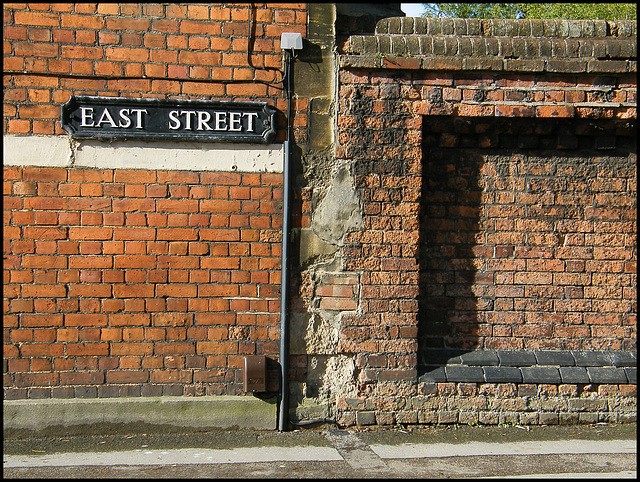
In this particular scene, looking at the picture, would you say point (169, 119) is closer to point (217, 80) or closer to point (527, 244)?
point (217, 80)

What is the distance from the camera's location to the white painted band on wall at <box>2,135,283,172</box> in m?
4.04

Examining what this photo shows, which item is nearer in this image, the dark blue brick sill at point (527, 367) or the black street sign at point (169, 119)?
the black street sign at point (169, 119)

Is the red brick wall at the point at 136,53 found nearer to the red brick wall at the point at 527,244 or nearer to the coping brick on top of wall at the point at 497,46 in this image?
the coping brick on top of wall at the point at 497,46

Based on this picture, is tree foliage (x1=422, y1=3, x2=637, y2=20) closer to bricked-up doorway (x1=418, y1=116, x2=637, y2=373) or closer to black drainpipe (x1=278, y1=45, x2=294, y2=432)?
bricked-up doorway (x1=418, y1=116, x2=637, y2=373)

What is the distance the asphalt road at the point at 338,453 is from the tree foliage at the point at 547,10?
7.45 m

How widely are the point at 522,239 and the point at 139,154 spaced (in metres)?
2.94

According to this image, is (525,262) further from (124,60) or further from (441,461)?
(124,60)

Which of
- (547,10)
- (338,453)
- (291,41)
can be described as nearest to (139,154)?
(291,41)

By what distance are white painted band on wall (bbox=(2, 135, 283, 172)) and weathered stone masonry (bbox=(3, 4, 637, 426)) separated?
0.05ft

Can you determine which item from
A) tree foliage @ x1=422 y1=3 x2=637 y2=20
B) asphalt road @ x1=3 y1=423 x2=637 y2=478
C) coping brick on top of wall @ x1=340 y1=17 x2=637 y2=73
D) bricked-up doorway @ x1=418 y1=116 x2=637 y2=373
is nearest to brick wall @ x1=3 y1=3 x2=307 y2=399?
asphalt road @ x1=3 y1=423 x2=637 y2=478

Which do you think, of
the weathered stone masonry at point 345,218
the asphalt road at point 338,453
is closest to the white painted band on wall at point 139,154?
the weathered stone masonry at point 345,218

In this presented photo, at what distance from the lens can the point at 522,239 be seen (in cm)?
446

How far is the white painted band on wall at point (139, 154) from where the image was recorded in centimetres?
404

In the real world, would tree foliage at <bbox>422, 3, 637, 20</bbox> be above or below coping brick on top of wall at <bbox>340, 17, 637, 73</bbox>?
above
